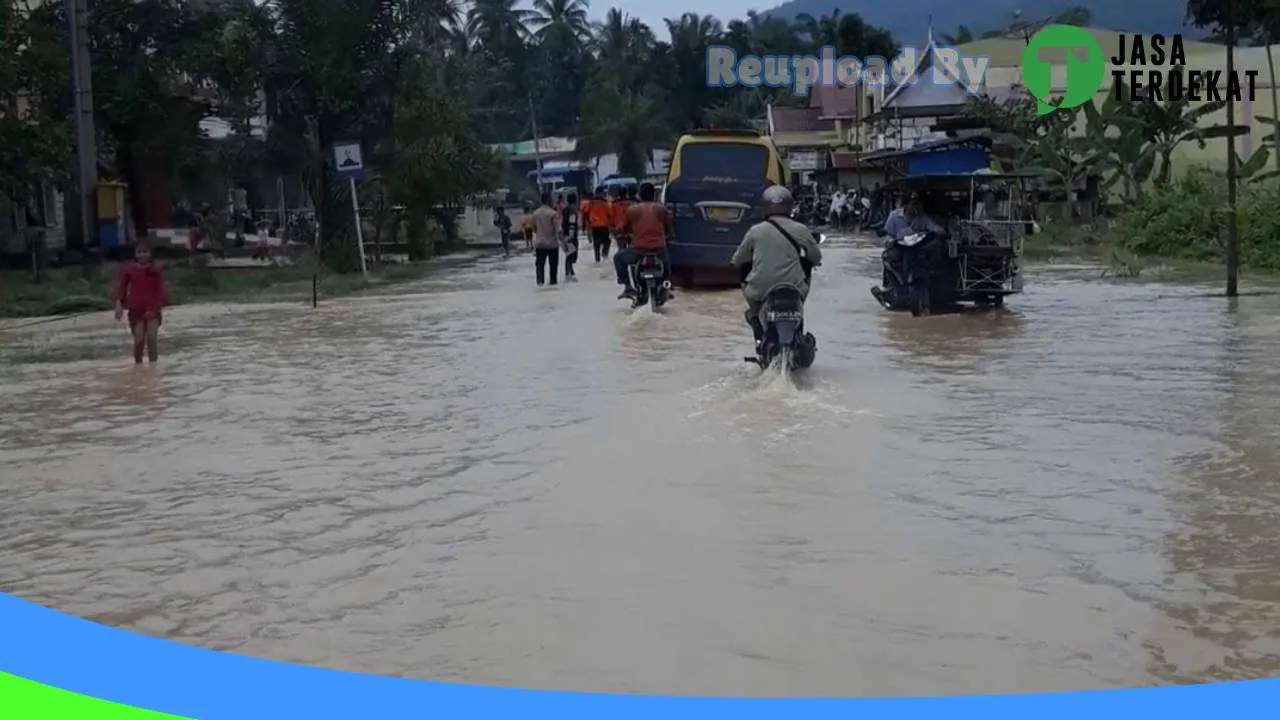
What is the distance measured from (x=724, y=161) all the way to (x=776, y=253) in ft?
36.2

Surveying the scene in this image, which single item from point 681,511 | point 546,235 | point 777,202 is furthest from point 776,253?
point 546,235

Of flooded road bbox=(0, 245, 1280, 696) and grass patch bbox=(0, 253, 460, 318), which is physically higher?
grass patch bbox=(0, 253, 460, 318)

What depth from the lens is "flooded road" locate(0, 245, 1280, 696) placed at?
A: 5.59m

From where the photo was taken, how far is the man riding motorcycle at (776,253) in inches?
454

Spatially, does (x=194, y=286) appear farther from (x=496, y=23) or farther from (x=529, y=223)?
(x=496, y=23)

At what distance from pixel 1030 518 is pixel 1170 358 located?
6463 mm

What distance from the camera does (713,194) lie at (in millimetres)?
22000

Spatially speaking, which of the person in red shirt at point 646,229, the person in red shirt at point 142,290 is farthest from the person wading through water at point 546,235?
the person in red shirt at point 142,290

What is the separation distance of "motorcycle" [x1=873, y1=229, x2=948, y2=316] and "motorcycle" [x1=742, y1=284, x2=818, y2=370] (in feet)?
18.3

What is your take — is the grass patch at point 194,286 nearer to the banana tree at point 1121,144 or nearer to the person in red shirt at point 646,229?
the person in red shirt at point 646,229

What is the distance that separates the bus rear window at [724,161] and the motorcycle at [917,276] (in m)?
4.87

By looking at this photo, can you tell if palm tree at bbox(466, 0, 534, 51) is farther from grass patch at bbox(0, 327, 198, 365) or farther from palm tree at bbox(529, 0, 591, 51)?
grass patch at bbox(0, 327, 198, 365)

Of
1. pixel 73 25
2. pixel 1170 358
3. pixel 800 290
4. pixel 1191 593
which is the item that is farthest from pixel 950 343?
pixel 73 25

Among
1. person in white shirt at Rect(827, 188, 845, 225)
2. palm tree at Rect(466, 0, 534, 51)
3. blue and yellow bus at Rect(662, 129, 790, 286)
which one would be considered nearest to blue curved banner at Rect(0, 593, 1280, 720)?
blue and yellow bus at Rect(662, 129, 790, 286)
